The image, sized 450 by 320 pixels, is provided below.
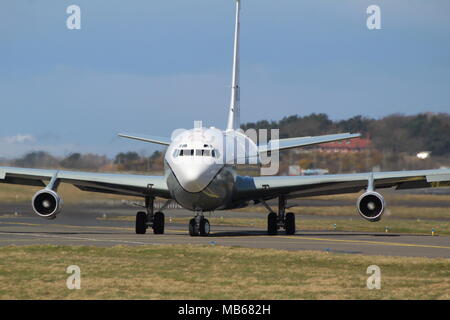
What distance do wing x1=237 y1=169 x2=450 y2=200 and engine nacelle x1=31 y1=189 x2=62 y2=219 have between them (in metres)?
7.54

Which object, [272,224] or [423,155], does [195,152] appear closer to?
[272,224]

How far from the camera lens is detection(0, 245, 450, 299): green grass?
17.2m

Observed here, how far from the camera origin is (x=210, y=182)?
33.9 meters

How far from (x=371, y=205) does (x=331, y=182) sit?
2398 millimetres

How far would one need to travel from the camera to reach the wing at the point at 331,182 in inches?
1423

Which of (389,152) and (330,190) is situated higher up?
(389,152)

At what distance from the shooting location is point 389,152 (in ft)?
213

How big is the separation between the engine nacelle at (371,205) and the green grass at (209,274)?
31.2ft

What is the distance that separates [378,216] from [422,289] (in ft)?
55.5

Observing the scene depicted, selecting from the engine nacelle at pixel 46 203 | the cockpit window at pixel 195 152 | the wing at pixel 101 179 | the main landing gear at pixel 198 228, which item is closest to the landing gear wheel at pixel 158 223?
the wing at pixel 101 179

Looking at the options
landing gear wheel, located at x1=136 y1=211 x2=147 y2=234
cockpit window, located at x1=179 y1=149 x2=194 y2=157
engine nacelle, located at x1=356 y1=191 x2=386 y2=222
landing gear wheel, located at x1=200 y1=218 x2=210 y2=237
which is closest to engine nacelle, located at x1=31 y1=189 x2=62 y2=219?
landing gear wheel, located at x1=136 y1=211 x2=147 y2=234

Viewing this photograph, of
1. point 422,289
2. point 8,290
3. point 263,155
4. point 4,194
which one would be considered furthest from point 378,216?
point 4,194

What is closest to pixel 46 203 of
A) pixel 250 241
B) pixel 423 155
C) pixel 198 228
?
pixel 198 228
